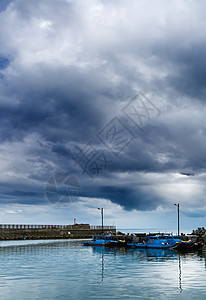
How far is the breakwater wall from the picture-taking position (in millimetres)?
163875

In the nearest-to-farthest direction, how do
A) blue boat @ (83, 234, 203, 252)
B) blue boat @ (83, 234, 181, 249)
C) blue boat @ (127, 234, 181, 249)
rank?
blue boat @ (83, 234, 203, 252) < blue boat @ (127, 234, 181, 249) < blue boat @ (83, 234, 181, 249)

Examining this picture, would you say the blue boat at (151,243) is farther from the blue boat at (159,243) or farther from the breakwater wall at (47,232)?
the breakwater wall at (47,232)

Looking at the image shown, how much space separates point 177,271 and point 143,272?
4.86 metres

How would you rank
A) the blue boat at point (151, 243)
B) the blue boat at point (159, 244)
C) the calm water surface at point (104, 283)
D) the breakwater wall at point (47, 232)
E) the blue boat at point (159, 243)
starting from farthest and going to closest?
the breakwater wall at point (47, 232) < the blue boat at point (151, 243) < the blue boat at point (159, 243) < the blue boat at point (159, 244) < the calm water surface at point (104, 283)

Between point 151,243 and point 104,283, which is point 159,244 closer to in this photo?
point 151,243

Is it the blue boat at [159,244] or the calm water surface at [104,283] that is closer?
the calm water surface at [104,283]

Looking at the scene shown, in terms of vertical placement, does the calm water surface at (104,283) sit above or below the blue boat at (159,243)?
above

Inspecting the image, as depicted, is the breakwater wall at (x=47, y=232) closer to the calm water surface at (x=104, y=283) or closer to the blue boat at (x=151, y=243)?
the blue boat at (x=151, y=243)

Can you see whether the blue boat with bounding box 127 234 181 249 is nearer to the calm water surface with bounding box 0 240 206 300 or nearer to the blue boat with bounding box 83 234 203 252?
the blue boat with bounding box 83 234 203 252

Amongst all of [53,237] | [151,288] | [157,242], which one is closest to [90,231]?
[53,237]

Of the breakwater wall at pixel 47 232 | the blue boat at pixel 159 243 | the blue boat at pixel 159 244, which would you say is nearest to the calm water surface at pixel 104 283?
the blue boat at pixel 159 244

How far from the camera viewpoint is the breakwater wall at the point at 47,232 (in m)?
164

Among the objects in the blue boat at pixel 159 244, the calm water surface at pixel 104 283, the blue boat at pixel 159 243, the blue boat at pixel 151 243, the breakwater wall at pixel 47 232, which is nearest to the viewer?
the calm water surface at pixel 104 283

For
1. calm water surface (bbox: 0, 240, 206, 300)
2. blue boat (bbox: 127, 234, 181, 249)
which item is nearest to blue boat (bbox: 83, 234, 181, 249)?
blue boat (bbox: 127, 234, 181, 249)
